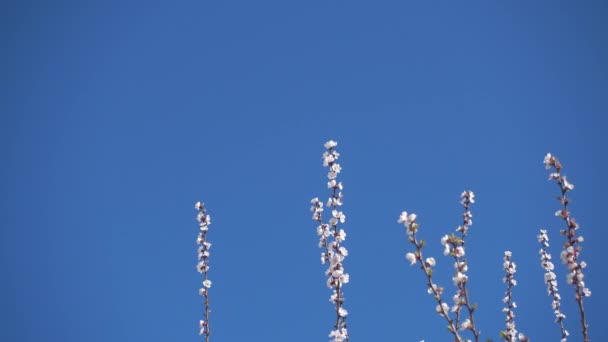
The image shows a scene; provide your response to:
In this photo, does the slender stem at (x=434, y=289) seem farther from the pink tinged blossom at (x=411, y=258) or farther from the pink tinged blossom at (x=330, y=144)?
the pink tinged blossom at (x=330, y=144)

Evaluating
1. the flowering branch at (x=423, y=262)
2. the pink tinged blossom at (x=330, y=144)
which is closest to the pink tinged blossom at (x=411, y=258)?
the flowering branch at (x=423, y=262)

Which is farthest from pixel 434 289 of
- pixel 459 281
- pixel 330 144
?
pixel 330 144

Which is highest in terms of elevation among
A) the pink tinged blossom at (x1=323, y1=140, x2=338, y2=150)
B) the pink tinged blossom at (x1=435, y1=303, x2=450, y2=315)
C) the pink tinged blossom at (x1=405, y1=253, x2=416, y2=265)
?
the pink tinged blossom at (x1=323, y1=140, x2=338, y2=150)

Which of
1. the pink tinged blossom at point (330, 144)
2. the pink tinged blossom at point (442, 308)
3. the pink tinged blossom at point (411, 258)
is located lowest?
the pink tinged blossom at point (442, 308)

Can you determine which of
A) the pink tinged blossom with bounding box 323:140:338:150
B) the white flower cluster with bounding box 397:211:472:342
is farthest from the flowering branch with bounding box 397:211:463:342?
the pink tinged blossom with bounding box 323:140:338:150

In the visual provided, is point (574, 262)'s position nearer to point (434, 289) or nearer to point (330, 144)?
point (434, 289)

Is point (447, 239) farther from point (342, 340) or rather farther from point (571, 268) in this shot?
point (342, 340)

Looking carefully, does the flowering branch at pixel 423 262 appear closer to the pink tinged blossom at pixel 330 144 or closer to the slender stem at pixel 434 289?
the slender stem at pixel 434 289

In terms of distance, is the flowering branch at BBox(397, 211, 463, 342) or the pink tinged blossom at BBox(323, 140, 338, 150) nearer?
the flowering branch at BBox(397, 211, 463, 342)

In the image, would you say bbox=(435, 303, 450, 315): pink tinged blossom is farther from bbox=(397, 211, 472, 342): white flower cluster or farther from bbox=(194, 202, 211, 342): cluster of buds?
bbox=(194, 202, 211, 342): cluster of buds

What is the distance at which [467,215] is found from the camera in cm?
1080

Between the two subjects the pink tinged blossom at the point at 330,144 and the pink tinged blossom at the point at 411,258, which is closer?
the pink tinged blossom at the point at 411,258

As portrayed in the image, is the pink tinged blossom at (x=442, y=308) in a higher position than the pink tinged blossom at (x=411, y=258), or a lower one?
lower

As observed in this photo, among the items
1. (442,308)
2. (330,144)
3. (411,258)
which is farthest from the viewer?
(330,144)
